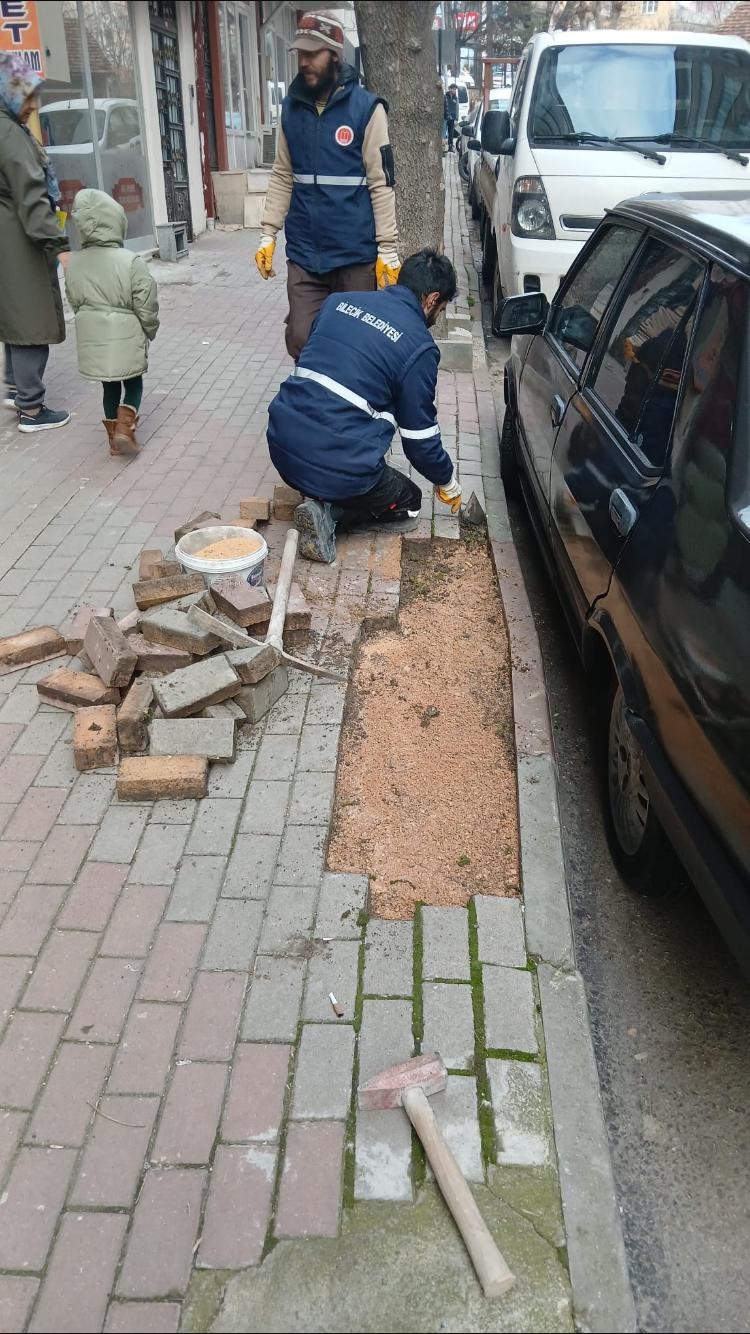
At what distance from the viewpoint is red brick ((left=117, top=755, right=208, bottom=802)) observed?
10.8 ft

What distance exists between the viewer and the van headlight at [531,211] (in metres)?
7.43

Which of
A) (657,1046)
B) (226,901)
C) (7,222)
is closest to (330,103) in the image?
(7,222)

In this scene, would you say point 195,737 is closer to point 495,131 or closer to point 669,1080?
point 669,1080

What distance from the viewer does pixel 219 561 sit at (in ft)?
13.5

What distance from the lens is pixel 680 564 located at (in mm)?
2508

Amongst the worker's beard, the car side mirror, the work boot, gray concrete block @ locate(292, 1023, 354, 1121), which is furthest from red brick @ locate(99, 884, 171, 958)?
the worker's beard

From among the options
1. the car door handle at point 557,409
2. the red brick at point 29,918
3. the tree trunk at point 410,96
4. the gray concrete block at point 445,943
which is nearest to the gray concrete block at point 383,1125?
the gray concrete block at point 445,943

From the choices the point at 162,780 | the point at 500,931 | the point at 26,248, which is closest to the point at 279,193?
the point at 26,248

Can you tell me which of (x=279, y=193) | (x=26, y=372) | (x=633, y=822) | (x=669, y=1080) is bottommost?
(x=669, y=1080)

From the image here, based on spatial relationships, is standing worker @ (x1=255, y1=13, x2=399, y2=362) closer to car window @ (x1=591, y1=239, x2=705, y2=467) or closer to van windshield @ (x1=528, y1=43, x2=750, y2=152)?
van windshield @ (x1=528, y1=43, x2=750, y2=152)

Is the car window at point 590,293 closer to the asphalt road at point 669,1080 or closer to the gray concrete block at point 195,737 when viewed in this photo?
the asphalt road at point 669,1080

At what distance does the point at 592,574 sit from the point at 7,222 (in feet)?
15.9

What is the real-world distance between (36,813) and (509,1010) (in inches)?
66.5

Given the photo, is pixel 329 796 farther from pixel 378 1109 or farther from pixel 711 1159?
pixel 711 1159
